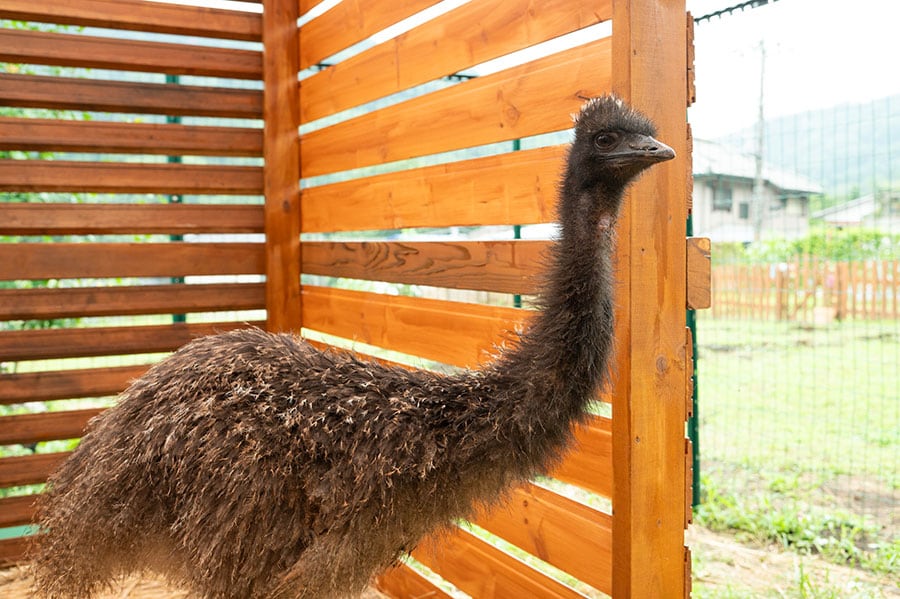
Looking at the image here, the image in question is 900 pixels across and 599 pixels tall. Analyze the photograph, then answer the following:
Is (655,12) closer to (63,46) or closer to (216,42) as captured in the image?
(63,46)

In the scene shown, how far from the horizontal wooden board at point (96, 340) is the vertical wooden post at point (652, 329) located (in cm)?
240

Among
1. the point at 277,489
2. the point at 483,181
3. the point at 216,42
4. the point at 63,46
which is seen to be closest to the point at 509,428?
the point at 277,489

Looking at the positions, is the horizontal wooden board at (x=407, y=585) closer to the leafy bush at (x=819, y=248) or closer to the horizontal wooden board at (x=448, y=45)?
the horizontal wooden board at (x=448, y=45)

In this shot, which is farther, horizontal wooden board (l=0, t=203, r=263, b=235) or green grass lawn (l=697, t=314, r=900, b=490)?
green grass lawn (l=697, t=314, r=900, b=490)

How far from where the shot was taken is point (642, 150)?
194 cm

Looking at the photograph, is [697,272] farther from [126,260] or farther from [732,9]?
[126,260]

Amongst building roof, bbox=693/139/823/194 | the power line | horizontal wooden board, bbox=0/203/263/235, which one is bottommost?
horizontal wooden board, bbox=0/203/263/235

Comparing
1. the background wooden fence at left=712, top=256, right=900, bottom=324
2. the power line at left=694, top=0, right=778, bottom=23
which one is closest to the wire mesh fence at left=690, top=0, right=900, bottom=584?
the background wooden fence at left=712, top=256, right=900, bottom=324

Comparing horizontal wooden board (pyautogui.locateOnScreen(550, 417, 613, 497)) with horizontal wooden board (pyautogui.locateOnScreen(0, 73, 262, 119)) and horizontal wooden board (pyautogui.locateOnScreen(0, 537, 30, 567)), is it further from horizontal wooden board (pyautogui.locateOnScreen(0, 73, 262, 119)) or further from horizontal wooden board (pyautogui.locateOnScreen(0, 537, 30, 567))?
horizontal wooden board (pyautogui.locateOnScreen(0, 537, 30, 567))

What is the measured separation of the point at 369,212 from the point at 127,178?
1.39 m

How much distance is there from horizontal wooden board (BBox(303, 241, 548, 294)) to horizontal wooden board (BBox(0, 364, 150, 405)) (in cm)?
111

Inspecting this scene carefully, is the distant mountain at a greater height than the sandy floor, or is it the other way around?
the distant mountain

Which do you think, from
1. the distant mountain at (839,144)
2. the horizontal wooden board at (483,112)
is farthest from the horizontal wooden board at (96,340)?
the distant mountain at (839,144)

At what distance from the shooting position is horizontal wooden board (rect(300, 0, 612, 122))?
8.04 feet
